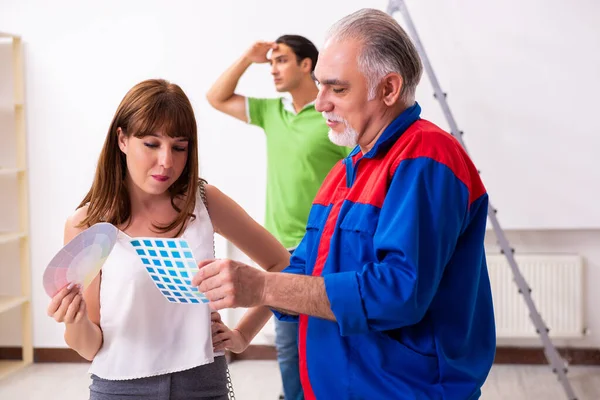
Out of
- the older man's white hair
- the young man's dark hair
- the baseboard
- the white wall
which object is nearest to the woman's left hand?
the older man's white hair

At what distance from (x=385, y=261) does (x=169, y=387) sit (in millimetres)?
585

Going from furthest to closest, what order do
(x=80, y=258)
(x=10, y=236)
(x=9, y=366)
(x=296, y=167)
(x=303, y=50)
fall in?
(x=9, y=366)
(x=10, y=236)
(x=303, y=50)
(x=296, y=167)
(x=80, y=258)

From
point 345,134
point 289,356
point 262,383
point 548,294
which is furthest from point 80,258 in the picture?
point 548,294

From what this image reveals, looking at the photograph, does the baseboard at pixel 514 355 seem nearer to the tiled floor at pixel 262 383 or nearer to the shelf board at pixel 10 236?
the tiled floor at pixel 262 383

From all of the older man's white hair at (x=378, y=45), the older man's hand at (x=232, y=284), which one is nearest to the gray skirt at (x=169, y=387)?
the older man's hand at (x=232, y=284)

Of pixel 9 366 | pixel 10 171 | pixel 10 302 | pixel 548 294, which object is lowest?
pixel 9 366

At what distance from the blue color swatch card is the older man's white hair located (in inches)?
16.4

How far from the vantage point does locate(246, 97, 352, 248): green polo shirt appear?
126 inches

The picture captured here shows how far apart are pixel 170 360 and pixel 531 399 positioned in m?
2.87

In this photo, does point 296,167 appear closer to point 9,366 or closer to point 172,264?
point 172,264

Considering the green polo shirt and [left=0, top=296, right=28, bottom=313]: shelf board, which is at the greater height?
the green polo shirt

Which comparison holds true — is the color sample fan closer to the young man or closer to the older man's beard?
the older man's beard

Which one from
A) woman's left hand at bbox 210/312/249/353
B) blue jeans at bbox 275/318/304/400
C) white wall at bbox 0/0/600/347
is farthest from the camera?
white wall at bbox 0/0/600/347

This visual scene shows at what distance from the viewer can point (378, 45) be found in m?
1.30
